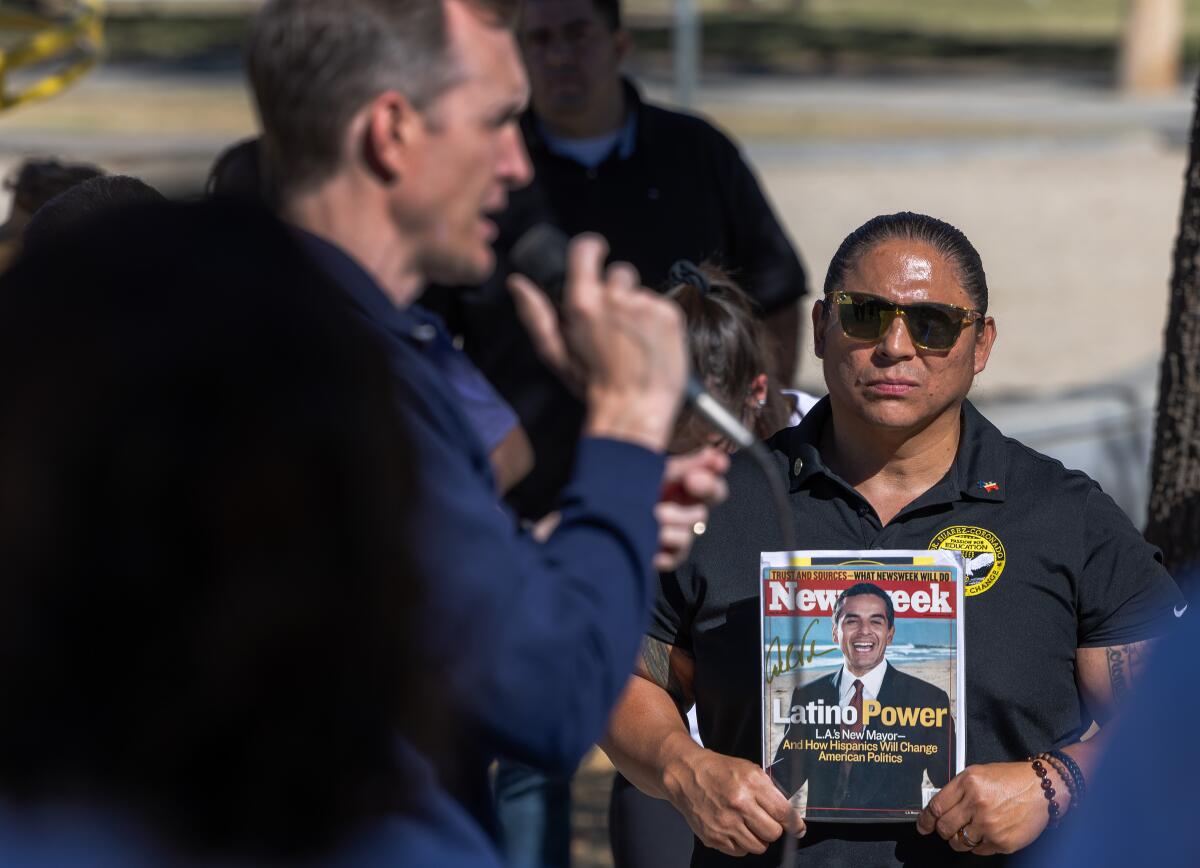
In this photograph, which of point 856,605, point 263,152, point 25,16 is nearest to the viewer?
point 263,152

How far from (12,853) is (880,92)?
2790 cm

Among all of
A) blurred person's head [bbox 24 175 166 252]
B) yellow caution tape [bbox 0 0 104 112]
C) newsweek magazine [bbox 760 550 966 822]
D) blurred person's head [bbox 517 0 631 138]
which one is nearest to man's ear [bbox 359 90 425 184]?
blurred person's head [bbox 24 175 166 252]

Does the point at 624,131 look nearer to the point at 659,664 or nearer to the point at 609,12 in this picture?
the point at 609,12

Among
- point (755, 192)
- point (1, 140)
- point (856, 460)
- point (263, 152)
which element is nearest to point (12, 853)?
point (263, 152)

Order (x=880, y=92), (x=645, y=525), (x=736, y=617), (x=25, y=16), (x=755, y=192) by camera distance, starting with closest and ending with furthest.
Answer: (x=645, y=525), (x=736, y=617), (x=755, y=192), (x=25, y=16), (x=880, y=92)

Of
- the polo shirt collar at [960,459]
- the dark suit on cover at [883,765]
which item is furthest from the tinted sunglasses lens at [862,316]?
the dark suit on cover at [883,765]

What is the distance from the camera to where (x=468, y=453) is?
2113mm

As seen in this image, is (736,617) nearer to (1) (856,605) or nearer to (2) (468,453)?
(1) (856,605)

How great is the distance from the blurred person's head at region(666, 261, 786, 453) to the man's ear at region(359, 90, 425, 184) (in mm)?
1785

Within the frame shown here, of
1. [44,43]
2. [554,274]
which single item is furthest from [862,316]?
[44,43]

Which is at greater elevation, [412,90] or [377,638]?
[412,90]

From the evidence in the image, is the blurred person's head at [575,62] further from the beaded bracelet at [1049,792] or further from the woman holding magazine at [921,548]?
the beaded bracelet at [1049,792]

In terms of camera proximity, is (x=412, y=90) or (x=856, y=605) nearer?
(x=412, y=90)

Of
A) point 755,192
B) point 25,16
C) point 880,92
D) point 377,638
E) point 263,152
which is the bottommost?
point 880,92
